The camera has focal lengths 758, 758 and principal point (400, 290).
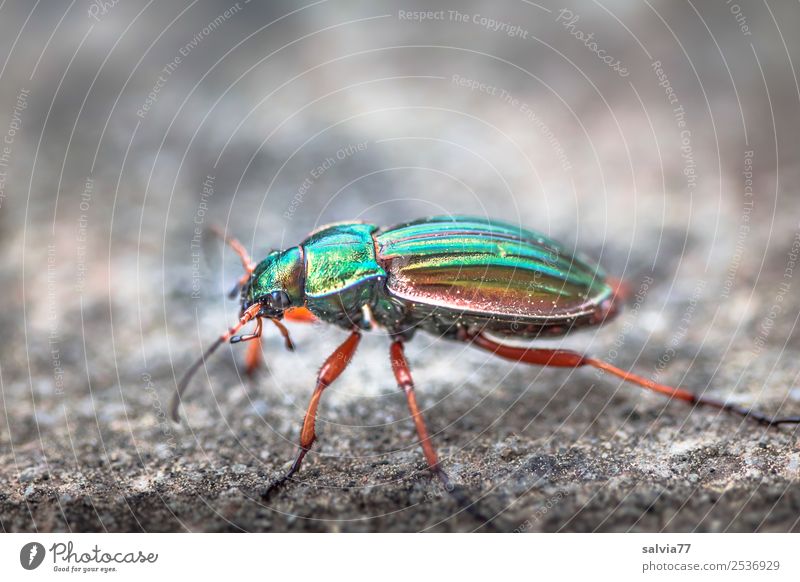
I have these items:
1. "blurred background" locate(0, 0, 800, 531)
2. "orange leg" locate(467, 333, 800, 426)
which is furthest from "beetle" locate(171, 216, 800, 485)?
"blurred background" locate(0, 0, 800, 531)

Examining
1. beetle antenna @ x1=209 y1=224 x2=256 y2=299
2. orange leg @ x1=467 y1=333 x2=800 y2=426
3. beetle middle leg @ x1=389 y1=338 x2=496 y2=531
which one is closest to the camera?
beetle middle leg @ x1=389 y1=338 x2=496 y2=531

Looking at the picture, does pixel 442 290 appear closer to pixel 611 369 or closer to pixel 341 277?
pixel 341 277

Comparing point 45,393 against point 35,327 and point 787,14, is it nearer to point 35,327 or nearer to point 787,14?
point 35,327

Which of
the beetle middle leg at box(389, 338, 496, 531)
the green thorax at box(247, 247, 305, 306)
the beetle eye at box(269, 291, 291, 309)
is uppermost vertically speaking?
the green thorax at box(247, 247, 305, 306)

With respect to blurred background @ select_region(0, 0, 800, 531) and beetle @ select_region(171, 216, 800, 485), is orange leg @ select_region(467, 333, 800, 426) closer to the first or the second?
beetle @ select_region(171, 216, 800, 485)

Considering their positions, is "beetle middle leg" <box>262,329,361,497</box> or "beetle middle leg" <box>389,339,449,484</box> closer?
"beetle middle leg" <box>389,339,449,484</box>
